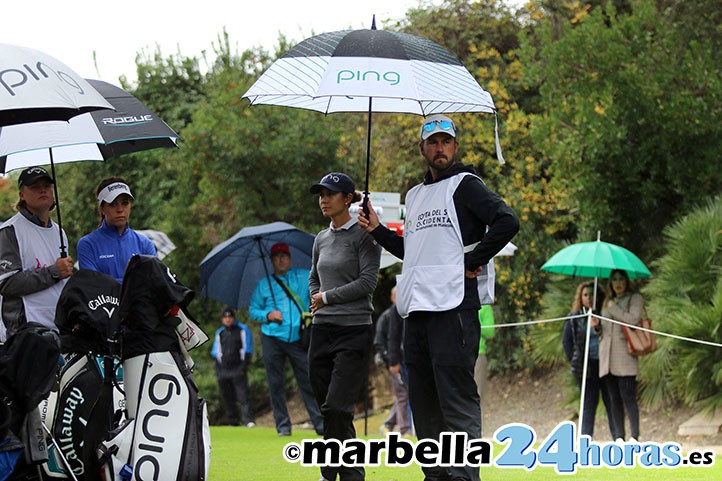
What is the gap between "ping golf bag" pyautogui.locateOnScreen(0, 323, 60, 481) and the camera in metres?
6.64

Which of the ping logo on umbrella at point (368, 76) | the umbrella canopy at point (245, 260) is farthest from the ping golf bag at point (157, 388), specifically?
the umbrella canopy at point (245, 260)

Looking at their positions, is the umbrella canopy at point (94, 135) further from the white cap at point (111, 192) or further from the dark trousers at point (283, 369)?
the dark trousers at point (283, 369)

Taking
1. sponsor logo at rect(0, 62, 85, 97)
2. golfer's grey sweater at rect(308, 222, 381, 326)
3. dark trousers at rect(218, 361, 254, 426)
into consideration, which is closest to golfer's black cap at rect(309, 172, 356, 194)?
golfer's grey sweater at rect(308, 222, 381, 326)

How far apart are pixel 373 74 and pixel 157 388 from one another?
8.21ft

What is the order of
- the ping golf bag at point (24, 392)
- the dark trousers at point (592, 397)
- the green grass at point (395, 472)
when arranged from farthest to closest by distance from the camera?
the dark trousers at point (592, 397), the green grass at point (395, 472), the ping golf bag at point (24, 392)

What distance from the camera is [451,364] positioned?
6.94 metres

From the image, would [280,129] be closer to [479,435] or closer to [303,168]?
[303,168]

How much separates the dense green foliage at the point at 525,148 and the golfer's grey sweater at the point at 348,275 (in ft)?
24.4

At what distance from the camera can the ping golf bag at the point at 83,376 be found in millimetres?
7398

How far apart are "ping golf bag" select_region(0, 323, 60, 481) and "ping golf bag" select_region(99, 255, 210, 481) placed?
17.1 inches

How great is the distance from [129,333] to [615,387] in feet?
24.8

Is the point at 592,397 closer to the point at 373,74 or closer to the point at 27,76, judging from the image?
the point at 373,74

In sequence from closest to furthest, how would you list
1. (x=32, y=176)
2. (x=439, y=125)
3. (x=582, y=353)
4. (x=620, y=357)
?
(x=439, y=125) → (x=32, y=176) → (x=620, y=357) → (x=582, y=353)

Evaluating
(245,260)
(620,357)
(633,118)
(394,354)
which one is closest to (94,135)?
(245,260)
